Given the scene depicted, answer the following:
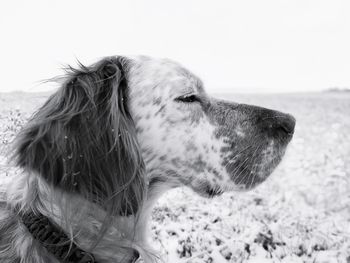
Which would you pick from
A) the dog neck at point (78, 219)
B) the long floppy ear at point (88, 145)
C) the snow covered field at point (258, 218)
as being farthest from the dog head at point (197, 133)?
the snow covered field at point (258, 218)

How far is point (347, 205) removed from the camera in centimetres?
770

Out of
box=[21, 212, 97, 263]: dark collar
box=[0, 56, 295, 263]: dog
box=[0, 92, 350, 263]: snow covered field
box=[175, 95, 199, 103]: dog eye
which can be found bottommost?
box=[0, 92, 350, 263]: snow covered field

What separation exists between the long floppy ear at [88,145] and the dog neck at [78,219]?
94mm

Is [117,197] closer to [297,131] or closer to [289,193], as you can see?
[289,193]

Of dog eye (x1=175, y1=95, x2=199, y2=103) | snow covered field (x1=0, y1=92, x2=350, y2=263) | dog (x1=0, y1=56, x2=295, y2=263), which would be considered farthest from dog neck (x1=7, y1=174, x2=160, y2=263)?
dog eye (x1=175, y1=95, x2=199, y2=103)

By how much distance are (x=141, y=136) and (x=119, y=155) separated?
0.36 metres

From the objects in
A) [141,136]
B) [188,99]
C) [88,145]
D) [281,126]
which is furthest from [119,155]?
[281,126]

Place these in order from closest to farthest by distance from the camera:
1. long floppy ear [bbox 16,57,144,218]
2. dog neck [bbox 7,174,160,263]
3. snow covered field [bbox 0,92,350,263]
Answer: long floppy ear [bbox 16,57,144,218]
dog neck [bbox 7,174,160,263]
snow covered field [bbox 0,92,350,263]

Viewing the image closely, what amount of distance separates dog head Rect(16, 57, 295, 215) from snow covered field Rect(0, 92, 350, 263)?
19.8 inches

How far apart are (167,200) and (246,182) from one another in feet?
9.55

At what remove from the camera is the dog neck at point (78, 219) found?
97.1 inches

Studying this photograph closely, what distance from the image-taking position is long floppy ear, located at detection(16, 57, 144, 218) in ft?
7.69

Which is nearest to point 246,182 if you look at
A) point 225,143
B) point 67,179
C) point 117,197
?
point 225,143

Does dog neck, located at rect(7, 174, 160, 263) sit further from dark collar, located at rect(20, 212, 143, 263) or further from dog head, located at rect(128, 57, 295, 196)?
dog head, located at rect(128, 57, 295, 196)
